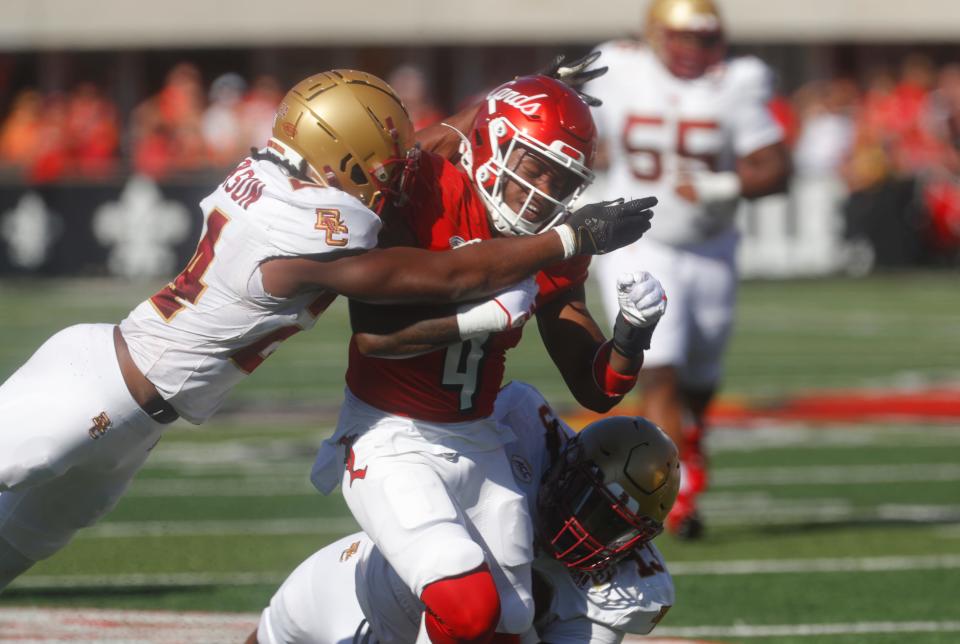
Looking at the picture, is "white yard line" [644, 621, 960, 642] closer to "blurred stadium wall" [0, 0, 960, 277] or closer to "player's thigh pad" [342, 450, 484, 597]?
"player's thigh pad" [342, 450, 484, 597]

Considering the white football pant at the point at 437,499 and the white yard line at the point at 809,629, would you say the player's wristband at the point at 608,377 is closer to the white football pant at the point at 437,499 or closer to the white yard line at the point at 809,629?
the white football pant at the point at 437,499

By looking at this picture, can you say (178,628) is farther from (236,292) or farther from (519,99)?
(519,99)

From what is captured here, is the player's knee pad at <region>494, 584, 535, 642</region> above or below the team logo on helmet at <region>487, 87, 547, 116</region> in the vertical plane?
below

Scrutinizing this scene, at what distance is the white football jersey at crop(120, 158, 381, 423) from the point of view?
423cm

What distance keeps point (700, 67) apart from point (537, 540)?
3.40 meters

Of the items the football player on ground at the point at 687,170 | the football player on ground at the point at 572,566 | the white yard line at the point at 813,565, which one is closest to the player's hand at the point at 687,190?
the football player on ground at the point at 687,170

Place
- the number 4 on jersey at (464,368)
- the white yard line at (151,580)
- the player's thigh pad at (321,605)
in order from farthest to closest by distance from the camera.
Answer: the white yard line at (151,580) < the player's thigh pad at (321,605) < the number 4 on jersey at (464,368)

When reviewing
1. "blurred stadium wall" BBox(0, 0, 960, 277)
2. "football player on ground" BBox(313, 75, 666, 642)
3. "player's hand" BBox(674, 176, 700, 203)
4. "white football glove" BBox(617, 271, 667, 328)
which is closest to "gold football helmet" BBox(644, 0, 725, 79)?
"player's hand" BBox(674, 176, 700, 203)

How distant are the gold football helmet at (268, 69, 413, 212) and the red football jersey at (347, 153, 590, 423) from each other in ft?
0.45

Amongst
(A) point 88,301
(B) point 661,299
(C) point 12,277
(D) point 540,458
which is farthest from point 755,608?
(C) point 12,277

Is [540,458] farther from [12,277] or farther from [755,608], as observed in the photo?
[12,277]

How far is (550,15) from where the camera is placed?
2627 cm

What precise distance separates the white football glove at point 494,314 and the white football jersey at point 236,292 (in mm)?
300

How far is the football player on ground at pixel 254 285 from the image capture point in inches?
165
